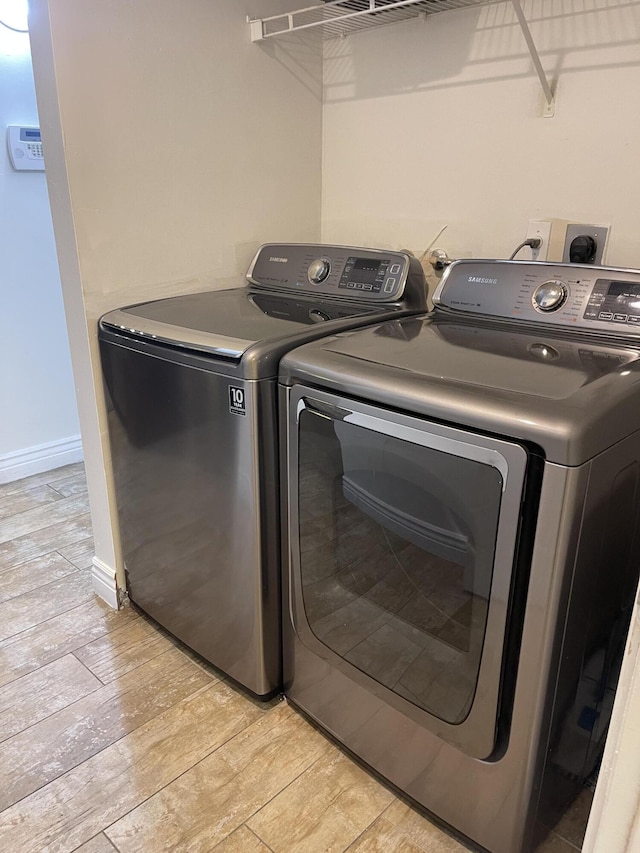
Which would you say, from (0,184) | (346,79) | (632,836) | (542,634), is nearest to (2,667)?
(542,634)

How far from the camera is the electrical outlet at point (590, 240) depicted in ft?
4.85

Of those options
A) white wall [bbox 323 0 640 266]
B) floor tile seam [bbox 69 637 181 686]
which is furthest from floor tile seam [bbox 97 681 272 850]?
white wall [bbox 323 0 640 266]

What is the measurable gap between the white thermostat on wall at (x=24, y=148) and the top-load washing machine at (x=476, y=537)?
5.98ft

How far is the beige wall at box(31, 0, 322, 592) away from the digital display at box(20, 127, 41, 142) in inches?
43.6

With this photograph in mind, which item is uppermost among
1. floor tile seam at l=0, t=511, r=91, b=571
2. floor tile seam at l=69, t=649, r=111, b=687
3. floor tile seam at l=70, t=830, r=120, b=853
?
floor tile seam at l=0, t=511, r=91, b=571

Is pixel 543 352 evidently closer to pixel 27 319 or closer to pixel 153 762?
pixel 153 762

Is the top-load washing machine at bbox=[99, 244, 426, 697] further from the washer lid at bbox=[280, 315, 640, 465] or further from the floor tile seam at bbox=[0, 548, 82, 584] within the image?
the floor tile seam at bbox=[0, 548, 82, 584]

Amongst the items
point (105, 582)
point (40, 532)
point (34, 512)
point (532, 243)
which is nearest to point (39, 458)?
point (34, 512)

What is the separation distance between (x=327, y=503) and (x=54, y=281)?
6.45ft

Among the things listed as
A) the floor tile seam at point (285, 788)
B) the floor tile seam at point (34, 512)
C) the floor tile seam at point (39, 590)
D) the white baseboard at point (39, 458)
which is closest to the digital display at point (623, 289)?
the floor tile seam at point (285, 788)

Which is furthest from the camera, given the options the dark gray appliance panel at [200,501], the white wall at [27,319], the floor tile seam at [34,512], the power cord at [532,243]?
the white wall at [27,319]

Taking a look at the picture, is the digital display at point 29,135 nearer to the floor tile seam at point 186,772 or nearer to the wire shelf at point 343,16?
the wire shelf at point 343,16

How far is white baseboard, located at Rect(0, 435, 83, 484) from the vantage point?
2725mm

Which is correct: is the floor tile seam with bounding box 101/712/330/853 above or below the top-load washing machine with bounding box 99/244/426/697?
below
